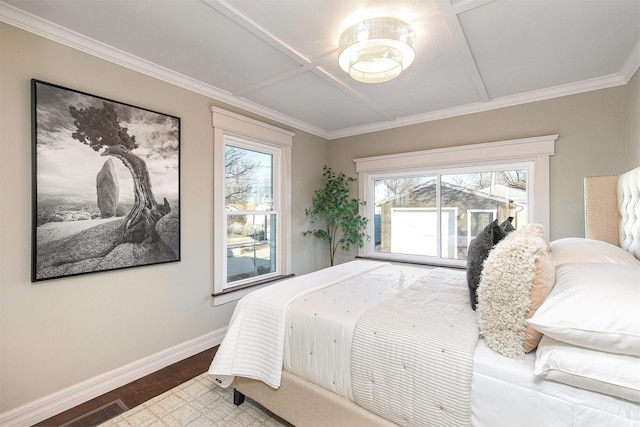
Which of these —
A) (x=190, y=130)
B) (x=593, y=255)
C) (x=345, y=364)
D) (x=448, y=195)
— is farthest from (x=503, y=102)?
(x=190, y=130)

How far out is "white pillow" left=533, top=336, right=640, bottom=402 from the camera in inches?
32.9

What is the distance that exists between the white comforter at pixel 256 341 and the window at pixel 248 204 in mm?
1123

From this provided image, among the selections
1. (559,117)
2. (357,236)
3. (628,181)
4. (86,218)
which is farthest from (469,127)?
(86,218)

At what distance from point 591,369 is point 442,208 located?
2689 millimetres

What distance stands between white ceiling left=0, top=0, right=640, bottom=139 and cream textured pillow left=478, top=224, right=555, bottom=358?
4.52 ft

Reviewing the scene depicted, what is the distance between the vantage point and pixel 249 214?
3.17m

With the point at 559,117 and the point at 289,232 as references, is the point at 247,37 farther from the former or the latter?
the point at 559,117

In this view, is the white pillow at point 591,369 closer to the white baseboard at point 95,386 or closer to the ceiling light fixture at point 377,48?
the ceiling light fixture at point 377,48

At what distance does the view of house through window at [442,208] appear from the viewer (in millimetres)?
3037

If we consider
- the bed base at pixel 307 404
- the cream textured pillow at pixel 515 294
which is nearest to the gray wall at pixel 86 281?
the bed base at pixel 307 404

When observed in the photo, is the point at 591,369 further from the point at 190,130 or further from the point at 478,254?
the point at 190,130

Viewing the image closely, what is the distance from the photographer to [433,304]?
157cm

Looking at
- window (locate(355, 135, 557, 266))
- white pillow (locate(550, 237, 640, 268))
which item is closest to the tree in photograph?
window (locate(355, 135, 557, 266))

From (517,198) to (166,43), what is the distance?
3.45 m
